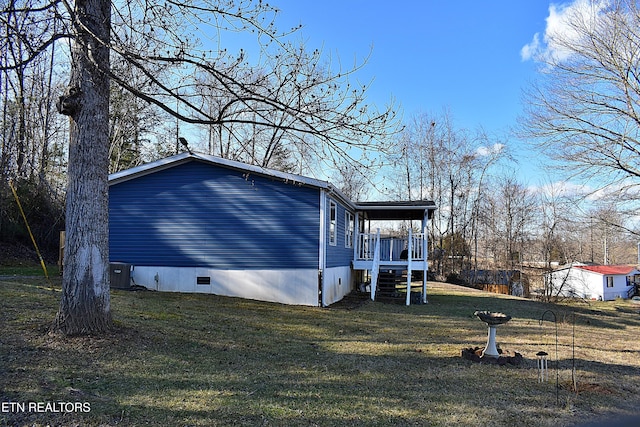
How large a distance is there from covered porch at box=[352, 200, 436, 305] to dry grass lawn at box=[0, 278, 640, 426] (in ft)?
17.1

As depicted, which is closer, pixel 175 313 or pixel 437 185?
pixel 175 313

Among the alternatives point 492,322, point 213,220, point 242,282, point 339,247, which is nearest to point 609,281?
point 339,247

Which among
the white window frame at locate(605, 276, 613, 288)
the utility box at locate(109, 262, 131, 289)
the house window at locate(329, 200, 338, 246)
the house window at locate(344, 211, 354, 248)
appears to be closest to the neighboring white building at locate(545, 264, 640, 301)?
the white window frame at locate(605, 276, 613, 288)

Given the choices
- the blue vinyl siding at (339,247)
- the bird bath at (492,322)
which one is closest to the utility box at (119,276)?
the blue vinyl siding at (339,247)

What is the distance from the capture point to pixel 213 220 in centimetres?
1198

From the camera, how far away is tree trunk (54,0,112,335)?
5262 mm

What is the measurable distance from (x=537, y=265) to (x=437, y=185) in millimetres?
9041

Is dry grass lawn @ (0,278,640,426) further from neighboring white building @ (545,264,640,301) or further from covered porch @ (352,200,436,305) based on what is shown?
neighboring white building @ (545,264,640,301)

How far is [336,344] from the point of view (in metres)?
6.91

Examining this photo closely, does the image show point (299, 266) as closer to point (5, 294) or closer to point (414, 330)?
point (414, 330)

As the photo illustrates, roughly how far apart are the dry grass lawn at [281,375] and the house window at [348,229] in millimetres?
6623

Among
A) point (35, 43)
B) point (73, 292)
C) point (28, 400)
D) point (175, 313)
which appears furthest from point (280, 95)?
point (175, 313)

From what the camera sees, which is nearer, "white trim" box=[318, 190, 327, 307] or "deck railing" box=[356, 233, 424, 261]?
"white trim" box=[318, 190, 327, 307]

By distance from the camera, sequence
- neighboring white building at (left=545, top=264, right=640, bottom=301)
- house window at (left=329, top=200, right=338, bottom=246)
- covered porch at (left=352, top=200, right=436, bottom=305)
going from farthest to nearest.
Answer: neighboring white building at (left=545, top=264, right=640, bottom=301)
covered porch at (left=352, top=200, right=436, bottom=305)
house window at (left=329, top=200, right=338, bottom=246)
